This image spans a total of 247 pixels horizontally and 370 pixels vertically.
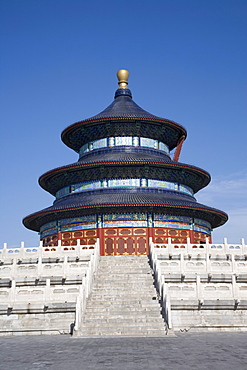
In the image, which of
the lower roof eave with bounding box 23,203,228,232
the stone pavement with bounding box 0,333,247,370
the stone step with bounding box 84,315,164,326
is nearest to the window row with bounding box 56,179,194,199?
the lower roof eave with bounding box 23,203,228,232

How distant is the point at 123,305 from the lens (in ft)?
63.1

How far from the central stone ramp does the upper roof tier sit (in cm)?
2211

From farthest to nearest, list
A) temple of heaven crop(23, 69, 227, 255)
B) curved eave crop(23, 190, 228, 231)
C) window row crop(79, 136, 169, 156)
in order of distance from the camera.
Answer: window row crop(79, 136, 169, 156)
temple of heaven crop(23, 69, 227, 255)
curved eave crop(23, 190, 228, 231)

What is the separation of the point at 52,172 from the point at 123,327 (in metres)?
27.7

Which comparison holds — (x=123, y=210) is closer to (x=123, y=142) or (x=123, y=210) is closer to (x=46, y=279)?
(x=123, y=142)

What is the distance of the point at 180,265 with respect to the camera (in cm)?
2278

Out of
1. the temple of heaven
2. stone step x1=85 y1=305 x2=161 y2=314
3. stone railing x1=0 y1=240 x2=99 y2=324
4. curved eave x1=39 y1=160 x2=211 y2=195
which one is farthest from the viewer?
curved eave x1=39 y1=160 x2=211 y2=195

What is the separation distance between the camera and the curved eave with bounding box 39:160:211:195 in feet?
133

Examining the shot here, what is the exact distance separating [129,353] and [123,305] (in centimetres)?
740

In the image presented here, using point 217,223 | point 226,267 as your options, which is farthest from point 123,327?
point 217,223

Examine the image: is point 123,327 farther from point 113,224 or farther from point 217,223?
point 217,223

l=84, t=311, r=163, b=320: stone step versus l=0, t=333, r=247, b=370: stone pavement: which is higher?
l=84, t=311, r=163, b=320: stone step

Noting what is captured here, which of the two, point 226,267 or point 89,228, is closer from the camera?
point 226,267

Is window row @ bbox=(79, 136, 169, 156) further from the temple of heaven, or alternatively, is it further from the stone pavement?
the stone pavement
